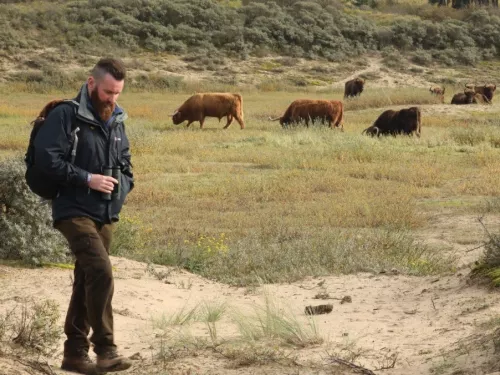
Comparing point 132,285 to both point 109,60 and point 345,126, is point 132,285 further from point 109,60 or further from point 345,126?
point 345,126

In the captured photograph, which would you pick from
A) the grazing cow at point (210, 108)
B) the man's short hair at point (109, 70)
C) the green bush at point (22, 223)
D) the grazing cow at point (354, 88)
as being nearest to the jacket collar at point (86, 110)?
the man's short hair at point (109, 70)

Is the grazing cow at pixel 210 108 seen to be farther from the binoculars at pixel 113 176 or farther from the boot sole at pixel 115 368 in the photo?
the boot sole at pixel 115 368

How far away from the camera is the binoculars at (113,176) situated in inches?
244

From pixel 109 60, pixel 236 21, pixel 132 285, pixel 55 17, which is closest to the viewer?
pixel 109 60

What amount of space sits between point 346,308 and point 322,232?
3912 mm

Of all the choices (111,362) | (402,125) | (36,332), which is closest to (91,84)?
(111,362)

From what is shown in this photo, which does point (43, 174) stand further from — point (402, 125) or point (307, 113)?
point (307, 113)

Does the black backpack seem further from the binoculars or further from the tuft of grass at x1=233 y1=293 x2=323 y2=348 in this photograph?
the tuft of grass at x1=233 y1=293 x2=323 y2=348

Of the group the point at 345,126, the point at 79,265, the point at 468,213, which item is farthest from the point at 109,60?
the point at 345,126

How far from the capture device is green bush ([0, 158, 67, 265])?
30.8 ft

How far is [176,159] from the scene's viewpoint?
2094 centimetres

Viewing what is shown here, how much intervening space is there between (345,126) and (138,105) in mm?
8530

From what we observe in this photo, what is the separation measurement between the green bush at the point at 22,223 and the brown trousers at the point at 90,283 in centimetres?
300

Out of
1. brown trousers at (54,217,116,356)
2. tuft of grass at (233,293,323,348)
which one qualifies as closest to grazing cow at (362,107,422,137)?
tuft of grass at (233,293,323,348)
